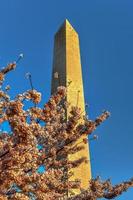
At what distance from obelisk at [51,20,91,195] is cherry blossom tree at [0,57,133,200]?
214cm

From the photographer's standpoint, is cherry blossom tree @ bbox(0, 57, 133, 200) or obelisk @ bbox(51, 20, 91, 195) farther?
obelisk @ bbox(51, 20, 91, 195)

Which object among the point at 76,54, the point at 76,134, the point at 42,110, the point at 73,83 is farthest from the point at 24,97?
the point at 76,54

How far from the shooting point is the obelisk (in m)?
9.66

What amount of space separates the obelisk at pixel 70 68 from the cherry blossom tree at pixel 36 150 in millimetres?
2141

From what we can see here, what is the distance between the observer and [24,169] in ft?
16.4

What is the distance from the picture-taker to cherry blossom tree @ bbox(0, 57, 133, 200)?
443 centimetres

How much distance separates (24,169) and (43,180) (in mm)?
248

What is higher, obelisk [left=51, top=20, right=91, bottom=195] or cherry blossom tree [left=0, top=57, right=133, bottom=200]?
obelisk [left=51, top=20, right=91, bottom=195]

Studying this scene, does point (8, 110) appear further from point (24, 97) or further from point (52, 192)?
point (52, 192)

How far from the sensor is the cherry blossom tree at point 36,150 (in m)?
4.43

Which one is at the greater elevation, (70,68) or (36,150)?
(70,68)

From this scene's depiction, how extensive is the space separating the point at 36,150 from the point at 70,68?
17.9ft

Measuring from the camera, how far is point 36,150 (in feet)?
16.1

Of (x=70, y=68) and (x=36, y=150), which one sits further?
(x=70, y=68)
